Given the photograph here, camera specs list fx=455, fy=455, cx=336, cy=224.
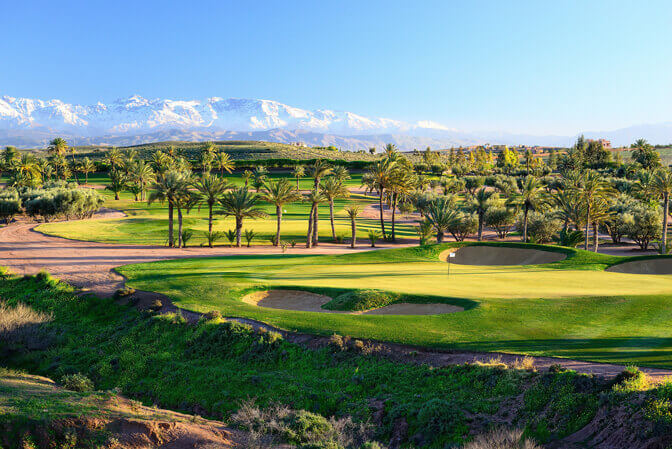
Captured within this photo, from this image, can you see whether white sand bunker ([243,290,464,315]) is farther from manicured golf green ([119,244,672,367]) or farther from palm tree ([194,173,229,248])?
palm tree ([194,173,229,248])

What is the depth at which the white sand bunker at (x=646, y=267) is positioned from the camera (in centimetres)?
2608

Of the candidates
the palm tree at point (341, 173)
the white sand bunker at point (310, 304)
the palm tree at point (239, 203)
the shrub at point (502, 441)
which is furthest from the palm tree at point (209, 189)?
the shrub at point (502, 441)

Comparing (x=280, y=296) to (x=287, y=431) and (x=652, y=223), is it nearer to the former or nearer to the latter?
(x=287, y=431)

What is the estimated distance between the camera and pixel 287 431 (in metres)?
11.5

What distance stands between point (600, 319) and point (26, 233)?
54090 mm

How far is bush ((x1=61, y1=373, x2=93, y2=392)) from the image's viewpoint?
15.1m

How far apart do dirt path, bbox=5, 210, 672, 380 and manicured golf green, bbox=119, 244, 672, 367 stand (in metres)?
0.47

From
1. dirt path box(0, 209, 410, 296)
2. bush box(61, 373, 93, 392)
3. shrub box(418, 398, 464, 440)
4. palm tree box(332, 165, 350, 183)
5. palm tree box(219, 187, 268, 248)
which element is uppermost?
palm tree box(332, 165, 350, 183)

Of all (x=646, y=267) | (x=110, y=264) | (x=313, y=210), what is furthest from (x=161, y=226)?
(x=646, y=267)

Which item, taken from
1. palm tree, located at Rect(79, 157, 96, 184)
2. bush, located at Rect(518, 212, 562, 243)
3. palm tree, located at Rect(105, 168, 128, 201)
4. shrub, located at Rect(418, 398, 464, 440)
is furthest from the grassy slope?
shrub, located at Rect(418, 398, 464, 440)

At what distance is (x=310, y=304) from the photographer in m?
21.3

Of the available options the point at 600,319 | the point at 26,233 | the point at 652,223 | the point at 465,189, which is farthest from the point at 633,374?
the point at 465,189

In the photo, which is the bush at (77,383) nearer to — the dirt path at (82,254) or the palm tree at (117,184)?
the dirt path at (82,254)

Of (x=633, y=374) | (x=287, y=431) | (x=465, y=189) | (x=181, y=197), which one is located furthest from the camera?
(x=465, y=189)
